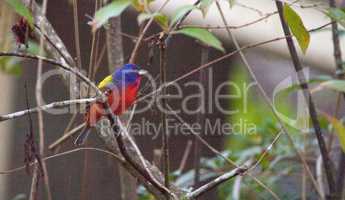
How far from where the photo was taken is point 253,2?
274cm

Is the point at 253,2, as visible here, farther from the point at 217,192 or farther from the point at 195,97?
the point at 217,192

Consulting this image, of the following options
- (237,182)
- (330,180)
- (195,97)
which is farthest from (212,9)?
(330,180)

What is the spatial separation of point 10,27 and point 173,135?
2.80ft

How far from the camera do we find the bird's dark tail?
56.7 inches

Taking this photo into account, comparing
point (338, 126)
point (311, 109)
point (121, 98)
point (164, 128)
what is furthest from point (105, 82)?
point (338, 126)

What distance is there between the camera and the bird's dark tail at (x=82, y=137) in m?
1.44

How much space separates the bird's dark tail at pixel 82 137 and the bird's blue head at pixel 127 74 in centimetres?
14

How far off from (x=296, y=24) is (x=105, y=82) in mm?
517

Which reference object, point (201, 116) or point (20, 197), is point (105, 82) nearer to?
point (20, 197)

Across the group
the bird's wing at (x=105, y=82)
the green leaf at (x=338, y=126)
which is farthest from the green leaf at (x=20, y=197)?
the green leaf at (x=338, y=126)

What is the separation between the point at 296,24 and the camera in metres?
1.12

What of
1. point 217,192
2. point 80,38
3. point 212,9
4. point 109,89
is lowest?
point 217,192

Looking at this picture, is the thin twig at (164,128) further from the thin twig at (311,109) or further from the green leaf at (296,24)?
the thin twig at (311,109)

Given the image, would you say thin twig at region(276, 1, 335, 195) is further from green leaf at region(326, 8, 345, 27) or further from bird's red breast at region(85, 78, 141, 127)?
bird's red breast at region(85, 78, 141, 127)
